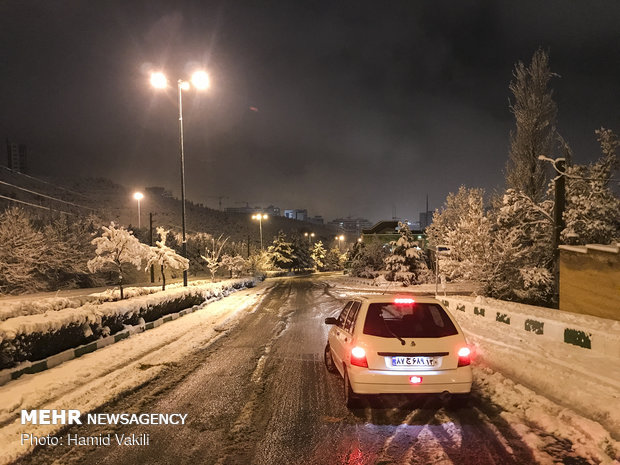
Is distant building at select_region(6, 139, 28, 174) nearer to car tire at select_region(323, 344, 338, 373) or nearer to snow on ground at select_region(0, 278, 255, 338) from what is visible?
snow on ground at select_region(0, 278, 255, 338)

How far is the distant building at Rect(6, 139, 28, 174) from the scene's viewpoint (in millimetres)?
156125

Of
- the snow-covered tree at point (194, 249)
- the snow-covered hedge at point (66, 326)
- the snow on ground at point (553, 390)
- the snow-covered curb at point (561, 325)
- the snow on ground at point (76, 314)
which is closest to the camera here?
the snow on ground at point (553, 390)

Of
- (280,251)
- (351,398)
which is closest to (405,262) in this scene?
(351,398)

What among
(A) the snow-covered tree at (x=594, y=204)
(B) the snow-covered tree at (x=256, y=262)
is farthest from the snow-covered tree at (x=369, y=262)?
(A) the snow-covered tree at (x=594, y=204)

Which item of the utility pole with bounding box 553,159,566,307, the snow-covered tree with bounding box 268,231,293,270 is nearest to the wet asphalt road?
the utility pole with bounding box 553,159,566,307

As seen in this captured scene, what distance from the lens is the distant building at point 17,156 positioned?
15612cm

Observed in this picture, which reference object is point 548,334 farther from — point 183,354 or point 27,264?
point 27,264

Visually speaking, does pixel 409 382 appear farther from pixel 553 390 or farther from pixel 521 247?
pixel 521 247

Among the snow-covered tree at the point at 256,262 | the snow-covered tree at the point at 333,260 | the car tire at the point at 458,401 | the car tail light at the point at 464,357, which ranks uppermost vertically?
the car tail light at the point at 464,357

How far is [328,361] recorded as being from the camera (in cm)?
781

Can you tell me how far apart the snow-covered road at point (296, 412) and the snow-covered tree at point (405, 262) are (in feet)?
81.5

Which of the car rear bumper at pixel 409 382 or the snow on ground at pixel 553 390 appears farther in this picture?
the car rear bumper at pixel 409 382

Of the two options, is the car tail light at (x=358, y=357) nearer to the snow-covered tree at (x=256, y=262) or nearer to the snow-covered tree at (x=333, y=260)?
the snow-covered tree at (x=256, y=262)

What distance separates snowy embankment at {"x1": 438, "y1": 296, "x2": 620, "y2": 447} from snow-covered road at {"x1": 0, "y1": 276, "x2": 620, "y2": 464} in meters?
0.04
